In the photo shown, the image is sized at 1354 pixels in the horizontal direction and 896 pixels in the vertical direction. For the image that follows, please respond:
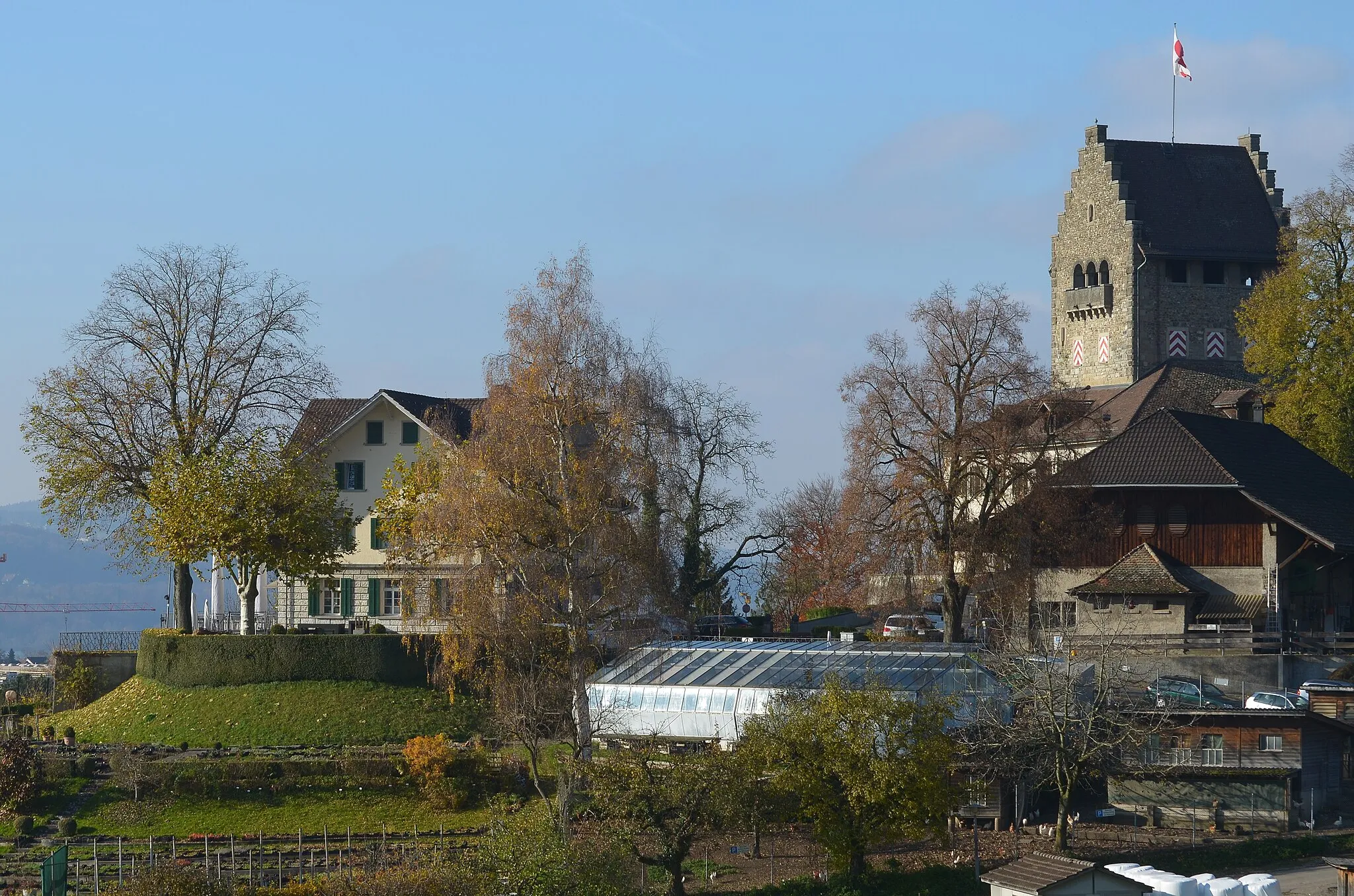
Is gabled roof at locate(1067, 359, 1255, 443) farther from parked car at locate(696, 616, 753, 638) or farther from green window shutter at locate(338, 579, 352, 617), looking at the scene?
green window shutter at locate(338, 579, 352, 617)

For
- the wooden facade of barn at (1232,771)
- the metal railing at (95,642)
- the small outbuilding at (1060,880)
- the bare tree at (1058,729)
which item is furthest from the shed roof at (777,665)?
the metal railing at (95,642)

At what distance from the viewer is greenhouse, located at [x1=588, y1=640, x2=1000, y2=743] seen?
4378cm

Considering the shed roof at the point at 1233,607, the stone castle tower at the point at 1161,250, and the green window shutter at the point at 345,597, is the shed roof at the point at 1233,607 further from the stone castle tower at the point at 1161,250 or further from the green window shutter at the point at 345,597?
the green window shutter at the point at 345,597

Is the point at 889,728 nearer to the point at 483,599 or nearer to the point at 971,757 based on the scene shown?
the point at 971,757

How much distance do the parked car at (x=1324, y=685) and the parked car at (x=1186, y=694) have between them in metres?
2.04

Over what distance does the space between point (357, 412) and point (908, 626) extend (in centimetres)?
2276

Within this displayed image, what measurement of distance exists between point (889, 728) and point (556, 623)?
36.7ft

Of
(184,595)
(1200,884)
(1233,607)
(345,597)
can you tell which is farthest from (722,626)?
(1200,884)

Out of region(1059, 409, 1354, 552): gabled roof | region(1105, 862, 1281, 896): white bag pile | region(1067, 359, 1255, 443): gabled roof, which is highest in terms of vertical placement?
region(1067, 359, 1255, 443): gabled roof

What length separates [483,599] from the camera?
42031 mm

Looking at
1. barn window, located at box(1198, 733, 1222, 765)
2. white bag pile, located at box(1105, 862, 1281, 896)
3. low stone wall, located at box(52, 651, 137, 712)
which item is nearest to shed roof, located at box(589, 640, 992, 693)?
barn window, located at box(1198, 733, 1222, 765)

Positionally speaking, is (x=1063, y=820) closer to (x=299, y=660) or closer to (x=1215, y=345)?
(x=299, y=660)

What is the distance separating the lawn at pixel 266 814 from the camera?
136ft

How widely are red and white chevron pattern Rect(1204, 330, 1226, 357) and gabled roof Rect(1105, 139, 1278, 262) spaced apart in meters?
4.00
